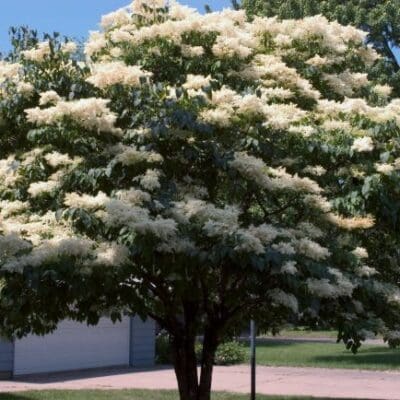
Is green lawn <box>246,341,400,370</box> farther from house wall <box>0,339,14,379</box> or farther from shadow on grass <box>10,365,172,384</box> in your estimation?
house wall <box>0,339,14,379</box>

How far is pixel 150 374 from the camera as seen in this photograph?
2064cm

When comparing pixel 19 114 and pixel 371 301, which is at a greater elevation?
pixel 19 114

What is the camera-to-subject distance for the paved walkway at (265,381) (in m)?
16.8

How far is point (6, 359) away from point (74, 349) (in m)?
2.39

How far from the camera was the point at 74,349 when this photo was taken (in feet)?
67.5

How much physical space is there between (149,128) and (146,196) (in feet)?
2.56

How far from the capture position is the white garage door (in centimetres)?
1905

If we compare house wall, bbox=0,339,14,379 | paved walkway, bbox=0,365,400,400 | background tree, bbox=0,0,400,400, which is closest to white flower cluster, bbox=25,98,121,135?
background tree, bbox=0,0,400,400

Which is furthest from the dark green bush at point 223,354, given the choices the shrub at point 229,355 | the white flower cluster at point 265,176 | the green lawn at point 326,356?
the white flower cluster at point 265,176

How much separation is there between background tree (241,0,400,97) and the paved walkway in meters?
7.96

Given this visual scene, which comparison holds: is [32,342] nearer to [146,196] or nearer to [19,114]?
[19,114]

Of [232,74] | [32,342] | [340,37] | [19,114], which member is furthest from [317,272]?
[32,342]

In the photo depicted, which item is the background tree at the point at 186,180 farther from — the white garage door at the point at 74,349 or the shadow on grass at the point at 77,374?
the white garage door at the point at 74,349

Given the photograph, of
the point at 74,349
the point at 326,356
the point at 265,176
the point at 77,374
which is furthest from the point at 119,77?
the point at 326,356
